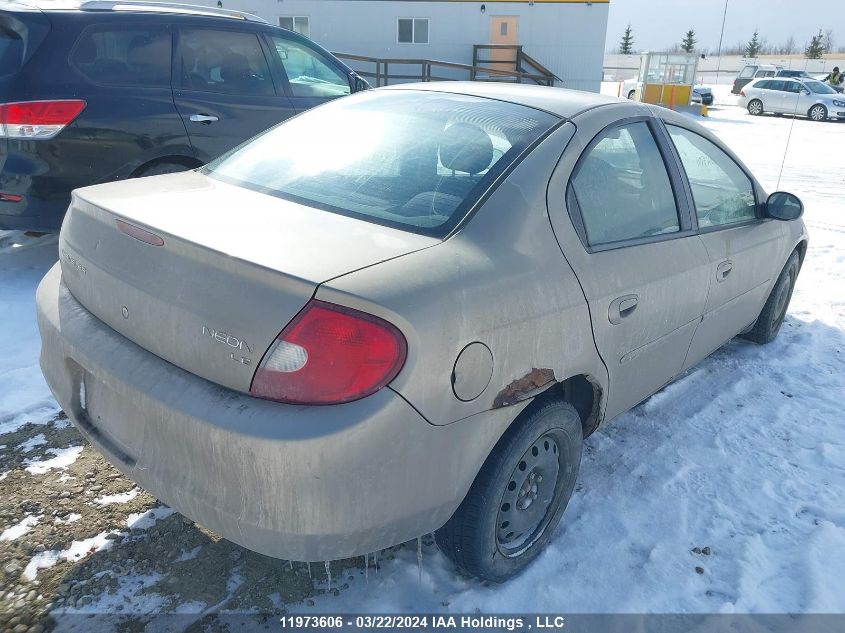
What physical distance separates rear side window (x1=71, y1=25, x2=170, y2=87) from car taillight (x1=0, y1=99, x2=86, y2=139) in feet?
1.14

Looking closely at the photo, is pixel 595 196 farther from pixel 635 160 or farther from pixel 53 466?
pixel 53 466

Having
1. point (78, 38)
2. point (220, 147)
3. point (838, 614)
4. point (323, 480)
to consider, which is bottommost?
point (838, 614)

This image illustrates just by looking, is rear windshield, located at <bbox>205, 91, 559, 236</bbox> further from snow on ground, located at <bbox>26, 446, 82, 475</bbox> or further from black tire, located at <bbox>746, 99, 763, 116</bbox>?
black tire, located at <bbox>746, 99, 763, 116</bbox>

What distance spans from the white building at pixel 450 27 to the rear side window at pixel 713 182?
1782 cm

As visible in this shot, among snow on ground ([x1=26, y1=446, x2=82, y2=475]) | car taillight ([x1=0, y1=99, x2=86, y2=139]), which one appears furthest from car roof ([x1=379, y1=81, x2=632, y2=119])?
car taillight ([x1=0, y1=99, x2=86, y2=139])

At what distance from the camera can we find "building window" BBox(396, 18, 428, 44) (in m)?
20.5

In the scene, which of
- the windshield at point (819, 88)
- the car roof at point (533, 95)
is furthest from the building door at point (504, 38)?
the car roof at point (533, 95)

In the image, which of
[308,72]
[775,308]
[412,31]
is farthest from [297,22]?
[775,308]

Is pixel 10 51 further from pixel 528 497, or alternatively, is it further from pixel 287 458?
pixel 528 497

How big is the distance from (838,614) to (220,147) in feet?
15.6

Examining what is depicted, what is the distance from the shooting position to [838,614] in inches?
89.7

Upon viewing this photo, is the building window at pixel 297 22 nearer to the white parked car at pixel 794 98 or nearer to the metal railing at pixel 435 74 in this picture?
the metal railing at pixel 435 74

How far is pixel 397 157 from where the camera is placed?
2.45 metres

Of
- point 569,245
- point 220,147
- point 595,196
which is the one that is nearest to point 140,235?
point 569,245
